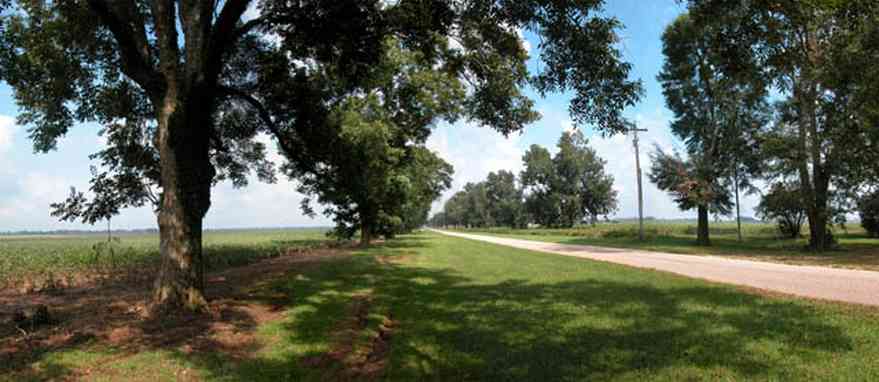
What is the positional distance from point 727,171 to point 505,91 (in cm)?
2960

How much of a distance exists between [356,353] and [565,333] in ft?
9.52

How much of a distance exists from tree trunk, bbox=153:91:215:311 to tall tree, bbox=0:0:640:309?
2 centimetres

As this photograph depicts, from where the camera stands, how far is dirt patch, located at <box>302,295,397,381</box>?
5.47 m

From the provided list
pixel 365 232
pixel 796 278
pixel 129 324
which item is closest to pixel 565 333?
pixel 129 324

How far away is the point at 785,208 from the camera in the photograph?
32.1m

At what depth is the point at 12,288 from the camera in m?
12.6

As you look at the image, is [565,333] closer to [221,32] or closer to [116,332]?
[116,332]

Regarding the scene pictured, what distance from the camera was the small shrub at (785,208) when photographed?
27.9 meters

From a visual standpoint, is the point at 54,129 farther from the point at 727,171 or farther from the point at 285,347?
Result: the point at 727,171

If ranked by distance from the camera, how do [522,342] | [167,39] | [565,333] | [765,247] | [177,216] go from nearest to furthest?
[522,342] < [565,333] < [177,216] < [167,39] < [765,247]

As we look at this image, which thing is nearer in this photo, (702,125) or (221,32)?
(221,32)

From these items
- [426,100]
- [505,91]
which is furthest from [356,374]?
[426,100]

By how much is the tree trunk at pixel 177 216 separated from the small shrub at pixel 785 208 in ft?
95.9

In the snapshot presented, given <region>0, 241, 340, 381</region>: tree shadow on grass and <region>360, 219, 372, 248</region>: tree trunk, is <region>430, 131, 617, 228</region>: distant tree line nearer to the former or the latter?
<region>360, 219, 372, 248</region>: tree trunk
